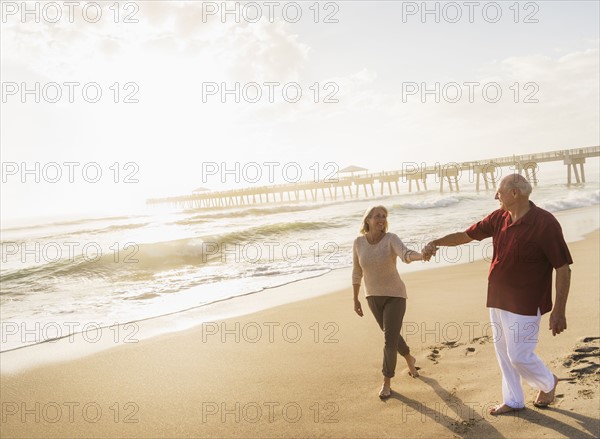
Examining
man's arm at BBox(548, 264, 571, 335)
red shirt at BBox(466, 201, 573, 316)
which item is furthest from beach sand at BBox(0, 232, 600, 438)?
red shirt at BBox(466, 201, 573, 316)

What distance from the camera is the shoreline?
5.89 m

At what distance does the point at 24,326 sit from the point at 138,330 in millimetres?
2514

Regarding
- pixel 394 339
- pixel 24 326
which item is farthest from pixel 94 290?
pixel 394 339

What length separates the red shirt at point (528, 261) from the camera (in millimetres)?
3062

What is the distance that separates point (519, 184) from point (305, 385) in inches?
111

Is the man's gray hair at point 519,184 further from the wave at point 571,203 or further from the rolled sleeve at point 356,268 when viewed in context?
Result: the wave at point 571,203

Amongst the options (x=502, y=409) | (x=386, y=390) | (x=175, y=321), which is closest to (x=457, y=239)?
(x=502, y=409)

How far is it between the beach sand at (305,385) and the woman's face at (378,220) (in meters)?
1.61

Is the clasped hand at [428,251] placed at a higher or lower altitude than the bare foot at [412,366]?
higher

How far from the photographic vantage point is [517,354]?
10.5 ft

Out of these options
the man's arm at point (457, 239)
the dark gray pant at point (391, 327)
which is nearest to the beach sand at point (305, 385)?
the dark gray pant at point (391, 327)

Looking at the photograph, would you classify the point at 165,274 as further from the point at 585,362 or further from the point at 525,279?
the point at 525,279

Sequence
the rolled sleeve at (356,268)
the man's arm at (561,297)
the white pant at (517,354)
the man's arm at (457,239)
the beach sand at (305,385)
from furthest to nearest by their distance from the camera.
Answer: the rolled sleeve at (356,268), the man's arm at (457,239), the beach sand at (305,385), the white pant at (517,354), the man's arm at (561,297)

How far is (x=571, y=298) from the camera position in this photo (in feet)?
20.7
